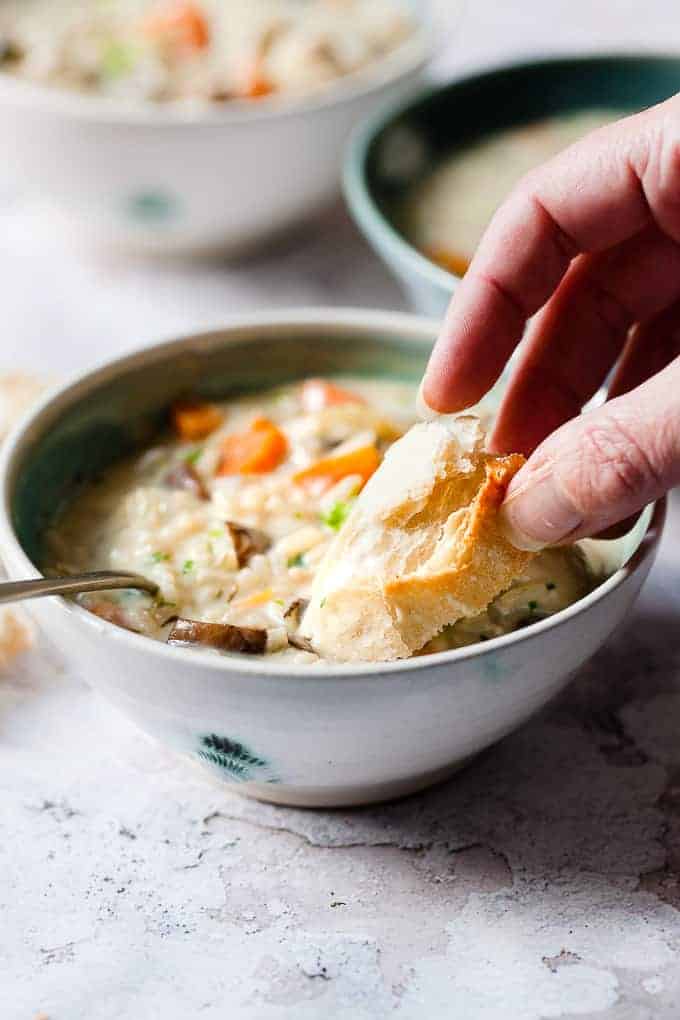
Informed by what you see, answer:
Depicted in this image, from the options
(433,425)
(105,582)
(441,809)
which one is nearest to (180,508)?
(105,582)

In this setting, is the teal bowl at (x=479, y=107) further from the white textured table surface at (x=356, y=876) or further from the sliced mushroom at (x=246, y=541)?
the white textured table surface at (x=356, y=876)

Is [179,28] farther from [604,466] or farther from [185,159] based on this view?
[604,466]

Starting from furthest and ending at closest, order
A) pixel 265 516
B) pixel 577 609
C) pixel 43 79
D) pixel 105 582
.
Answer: pixel 43 79, pixel 265 516, pixel 105 582, pixel 577 609

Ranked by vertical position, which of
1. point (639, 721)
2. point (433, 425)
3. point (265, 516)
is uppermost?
point (433, 425)

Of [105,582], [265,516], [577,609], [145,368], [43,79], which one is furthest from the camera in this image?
[43,79]

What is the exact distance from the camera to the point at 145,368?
1.95 metres

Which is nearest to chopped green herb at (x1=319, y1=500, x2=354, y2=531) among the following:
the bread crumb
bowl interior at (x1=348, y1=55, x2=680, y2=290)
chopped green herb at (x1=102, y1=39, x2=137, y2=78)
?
the bread crumb

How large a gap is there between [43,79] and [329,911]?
6.21ft

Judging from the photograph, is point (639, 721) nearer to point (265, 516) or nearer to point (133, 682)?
point (265, 516)

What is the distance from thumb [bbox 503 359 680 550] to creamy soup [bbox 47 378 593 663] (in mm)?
119

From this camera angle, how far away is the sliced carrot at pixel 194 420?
6.49 ft

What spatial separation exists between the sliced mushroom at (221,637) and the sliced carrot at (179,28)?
174cm

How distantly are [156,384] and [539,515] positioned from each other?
71 cm

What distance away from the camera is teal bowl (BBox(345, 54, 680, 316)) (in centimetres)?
255
